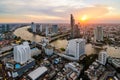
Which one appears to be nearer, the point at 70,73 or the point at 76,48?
the point at 70,73

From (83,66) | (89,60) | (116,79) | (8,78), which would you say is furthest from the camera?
(89,60)

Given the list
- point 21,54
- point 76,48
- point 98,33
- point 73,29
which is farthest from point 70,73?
point 73,29

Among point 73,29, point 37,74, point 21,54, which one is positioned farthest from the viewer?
point 73,29

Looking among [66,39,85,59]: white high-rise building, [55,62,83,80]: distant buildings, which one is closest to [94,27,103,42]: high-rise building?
[66,39,85,59]: white high-rise building

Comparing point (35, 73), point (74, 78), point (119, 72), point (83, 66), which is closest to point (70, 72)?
point (74, 78)

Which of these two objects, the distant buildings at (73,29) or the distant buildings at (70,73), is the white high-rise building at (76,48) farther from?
the distant buildings at (73,29)

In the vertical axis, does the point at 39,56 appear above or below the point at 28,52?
below

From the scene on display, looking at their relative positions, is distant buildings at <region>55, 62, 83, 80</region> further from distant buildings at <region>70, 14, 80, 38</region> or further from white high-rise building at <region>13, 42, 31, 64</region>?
distant buildings at <region>70, 14, 80, 38</region>

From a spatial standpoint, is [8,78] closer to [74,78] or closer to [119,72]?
[74,78]

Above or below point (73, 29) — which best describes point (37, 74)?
below

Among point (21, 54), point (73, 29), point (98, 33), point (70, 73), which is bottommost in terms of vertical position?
point (70, 73)

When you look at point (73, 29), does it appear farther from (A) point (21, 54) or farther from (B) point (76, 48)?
(A) point (21, 54)
